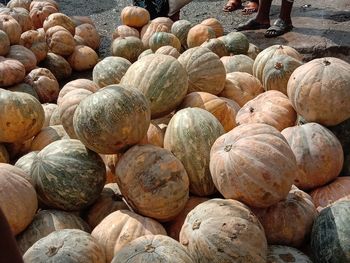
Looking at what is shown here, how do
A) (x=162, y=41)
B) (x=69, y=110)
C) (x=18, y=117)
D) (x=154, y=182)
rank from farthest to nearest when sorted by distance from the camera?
(x=162, y=41), (x=18, y=117), (x=69, y=110), (x=154, y=182)

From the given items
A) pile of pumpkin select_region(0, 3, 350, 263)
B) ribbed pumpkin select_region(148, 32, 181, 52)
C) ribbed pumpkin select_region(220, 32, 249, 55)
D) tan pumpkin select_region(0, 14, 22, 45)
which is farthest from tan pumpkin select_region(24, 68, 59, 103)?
ribbed pumpkin select_region(220, 32, 249, 55)

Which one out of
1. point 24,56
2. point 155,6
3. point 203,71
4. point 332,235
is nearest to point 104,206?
point 332,235

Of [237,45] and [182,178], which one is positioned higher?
[182,178]

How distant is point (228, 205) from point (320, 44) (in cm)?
421

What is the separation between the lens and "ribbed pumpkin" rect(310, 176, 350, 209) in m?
2.73

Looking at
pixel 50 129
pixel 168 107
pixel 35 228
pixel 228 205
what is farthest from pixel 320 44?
pixel 35 228

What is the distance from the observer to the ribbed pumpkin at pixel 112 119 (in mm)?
2477

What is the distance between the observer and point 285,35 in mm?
6418

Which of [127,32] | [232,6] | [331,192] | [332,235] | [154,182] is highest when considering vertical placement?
[154,182]

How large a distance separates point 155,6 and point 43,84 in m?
3.05

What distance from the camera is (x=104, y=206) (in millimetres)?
2691

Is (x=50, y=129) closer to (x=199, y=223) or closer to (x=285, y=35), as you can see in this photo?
(x=199, y=223)

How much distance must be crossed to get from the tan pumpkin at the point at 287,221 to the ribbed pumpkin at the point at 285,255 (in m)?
0.10

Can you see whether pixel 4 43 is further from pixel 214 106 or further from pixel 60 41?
pixel 214 106
